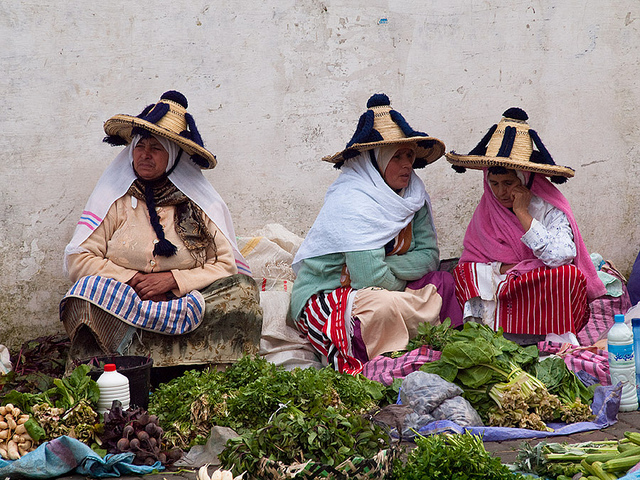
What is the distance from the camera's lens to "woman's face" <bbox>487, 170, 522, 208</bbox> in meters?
5.98

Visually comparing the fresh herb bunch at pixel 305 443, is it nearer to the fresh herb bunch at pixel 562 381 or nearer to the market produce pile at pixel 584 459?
the market produce pile at pixel 584 459

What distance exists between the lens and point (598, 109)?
7.55 meters

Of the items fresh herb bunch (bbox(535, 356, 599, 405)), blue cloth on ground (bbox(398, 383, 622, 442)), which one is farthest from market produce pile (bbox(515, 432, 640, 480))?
fresh herb bunch (bbox(535, 356, 599, 405))

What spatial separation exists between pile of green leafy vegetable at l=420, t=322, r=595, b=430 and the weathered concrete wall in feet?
7.97

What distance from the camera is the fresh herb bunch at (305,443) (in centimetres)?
316

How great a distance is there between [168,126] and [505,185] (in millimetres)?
2503

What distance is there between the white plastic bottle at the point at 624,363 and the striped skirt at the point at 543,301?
32.2 inches

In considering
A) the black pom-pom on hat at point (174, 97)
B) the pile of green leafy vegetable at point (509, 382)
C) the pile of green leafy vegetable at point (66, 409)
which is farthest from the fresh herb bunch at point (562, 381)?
the black pom-pom on hat at point (174, 97)

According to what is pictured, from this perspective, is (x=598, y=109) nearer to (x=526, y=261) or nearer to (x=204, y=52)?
(x=526, y=261)

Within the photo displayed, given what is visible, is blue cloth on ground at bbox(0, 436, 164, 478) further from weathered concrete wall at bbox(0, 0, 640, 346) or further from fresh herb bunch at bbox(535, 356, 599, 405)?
weathered concrete wall at bbox(0, 0, 640, 346)

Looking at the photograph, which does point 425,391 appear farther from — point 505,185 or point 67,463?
point 505,185

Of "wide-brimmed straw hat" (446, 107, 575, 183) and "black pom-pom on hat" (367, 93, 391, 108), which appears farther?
"black pom-pom on hat" (367, 93, 391, 108)

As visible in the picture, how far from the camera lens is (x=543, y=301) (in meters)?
5.70

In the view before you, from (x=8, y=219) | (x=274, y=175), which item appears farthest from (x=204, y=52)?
(x=8, y=219)
